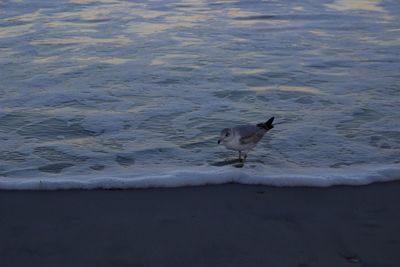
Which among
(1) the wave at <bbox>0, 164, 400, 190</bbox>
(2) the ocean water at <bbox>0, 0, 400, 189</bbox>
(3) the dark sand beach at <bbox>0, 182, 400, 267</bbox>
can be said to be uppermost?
(3) the dark sand beach at <bbox>0, 182, 400, 267</bbox>

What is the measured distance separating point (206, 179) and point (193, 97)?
2.76m

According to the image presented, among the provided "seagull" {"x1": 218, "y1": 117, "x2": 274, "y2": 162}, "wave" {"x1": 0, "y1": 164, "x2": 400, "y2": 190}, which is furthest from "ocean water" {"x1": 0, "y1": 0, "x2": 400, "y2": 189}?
"seagull" {"x1": 218, "y1": 117, "x2": 274, "y2": 162}

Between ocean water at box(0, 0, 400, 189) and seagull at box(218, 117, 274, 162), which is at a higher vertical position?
seagull at box(218, 117, 274, 162)

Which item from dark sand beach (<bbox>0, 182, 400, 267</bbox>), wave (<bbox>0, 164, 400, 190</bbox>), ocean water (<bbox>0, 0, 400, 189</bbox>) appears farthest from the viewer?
ocean water (<bbox>0, 0, 400, 189</bbox>)

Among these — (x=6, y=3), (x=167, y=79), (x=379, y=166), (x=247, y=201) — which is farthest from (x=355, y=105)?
(x=6, y=3)

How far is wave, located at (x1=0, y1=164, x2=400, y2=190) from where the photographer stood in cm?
481

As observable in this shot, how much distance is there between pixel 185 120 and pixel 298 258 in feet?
10.9

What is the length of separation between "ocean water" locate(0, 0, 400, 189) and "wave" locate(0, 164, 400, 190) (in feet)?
0.05

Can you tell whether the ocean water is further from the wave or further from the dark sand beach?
the dark sand beach

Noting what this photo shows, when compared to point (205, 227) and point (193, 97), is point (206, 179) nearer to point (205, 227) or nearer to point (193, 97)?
point (205, 227)

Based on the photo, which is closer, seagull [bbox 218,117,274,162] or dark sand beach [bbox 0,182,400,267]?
dark sand beach [bbox 0,182,400,267]

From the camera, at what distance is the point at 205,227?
13.4ft

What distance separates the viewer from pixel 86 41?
11156 millimetres

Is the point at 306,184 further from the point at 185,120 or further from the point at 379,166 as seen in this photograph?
the point at 185,120
